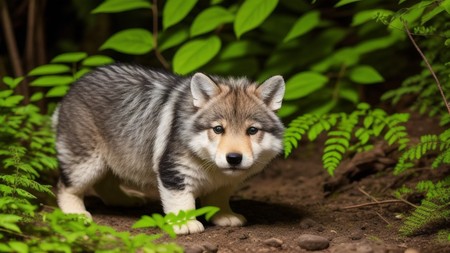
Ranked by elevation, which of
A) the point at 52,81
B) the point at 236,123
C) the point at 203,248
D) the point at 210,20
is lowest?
the point at 203,248

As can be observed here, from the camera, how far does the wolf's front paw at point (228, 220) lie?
19.9 feet

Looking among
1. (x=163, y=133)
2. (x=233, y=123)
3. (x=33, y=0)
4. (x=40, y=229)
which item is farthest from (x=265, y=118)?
(x=33, y=0)

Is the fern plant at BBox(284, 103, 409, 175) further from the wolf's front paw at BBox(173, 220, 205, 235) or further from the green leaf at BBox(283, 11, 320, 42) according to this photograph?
the green leaf at BBox(283, 11, 320, 42)

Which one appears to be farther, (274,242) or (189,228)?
(189,228)

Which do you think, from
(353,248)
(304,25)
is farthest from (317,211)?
(304,25)

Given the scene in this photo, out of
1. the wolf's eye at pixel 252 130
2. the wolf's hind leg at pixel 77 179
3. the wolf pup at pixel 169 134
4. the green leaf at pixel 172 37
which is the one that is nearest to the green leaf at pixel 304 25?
the green leaf at pixel 172 37

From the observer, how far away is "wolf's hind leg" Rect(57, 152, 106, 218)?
21.0 ft

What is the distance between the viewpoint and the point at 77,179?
21.1ft

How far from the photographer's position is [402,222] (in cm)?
599

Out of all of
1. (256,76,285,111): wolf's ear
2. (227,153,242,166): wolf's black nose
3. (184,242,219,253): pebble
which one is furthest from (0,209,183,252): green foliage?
(256,76,285,111): wolf's ear

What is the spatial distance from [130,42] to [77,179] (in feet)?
7.71

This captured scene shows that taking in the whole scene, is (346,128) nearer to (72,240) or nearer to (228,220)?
(228,220)

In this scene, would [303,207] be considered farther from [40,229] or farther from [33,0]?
[33,0]

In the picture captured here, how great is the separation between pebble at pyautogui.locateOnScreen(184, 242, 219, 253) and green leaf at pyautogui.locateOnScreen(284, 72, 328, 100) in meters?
3.21
